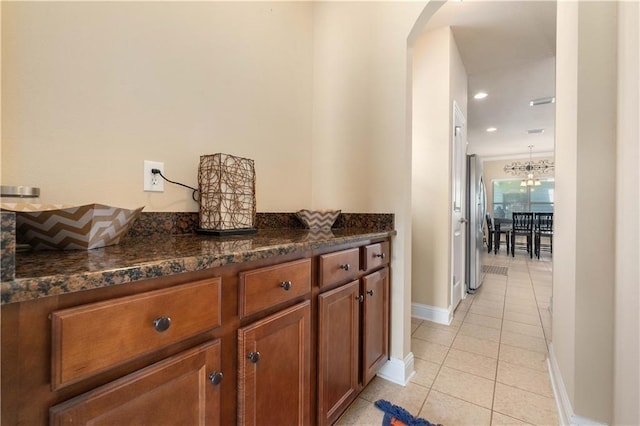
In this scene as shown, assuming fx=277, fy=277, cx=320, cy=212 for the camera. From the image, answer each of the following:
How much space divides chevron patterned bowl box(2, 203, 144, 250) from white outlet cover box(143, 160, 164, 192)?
0.35m

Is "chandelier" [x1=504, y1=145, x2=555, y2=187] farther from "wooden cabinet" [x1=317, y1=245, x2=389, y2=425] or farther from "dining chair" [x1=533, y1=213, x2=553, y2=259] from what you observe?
"wooden cabinet" [x1=317, y1=245, x2=389, y2=425]

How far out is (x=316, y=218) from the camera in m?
1.63

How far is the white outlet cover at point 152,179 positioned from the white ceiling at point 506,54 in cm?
255

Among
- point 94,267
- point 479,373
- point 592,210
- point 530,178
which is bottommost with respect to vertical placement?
point 479,373

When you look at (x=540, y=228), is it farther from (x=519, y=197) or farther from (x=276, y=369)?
(x=276, y=369)

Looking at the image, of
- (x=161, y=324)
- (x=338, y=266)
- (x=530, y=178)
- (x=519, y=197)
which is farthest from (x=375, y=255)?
(x=519, y=197)

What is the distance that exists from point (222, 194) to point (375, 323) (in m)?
1.02

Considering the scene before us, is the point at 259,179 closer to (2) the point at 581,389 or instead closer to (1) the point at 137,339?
(1) the point at 137,339

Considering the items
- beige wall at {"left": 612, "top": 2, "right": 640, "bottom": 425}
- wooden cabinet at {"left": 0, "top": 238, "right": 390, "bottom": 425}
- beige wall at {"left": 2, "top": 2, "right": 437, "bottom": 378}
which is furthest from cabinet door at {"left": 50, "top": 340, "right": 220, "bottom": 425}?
beige wall at {"left": 612, "top": 2, "right": 640, "bottom": 425}

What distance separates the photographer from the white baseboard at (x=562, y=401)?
1176 mm

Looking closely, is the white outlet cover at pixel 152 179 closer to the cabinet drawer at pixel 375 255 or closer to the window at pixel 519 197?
the cabinet drawer at pixel 375 255

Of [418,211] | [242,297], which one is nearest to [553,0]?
[418,211]

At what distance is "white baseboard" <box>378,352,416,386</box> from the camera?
1.63 m

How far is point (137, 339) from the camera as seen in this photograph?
0.55 metres
